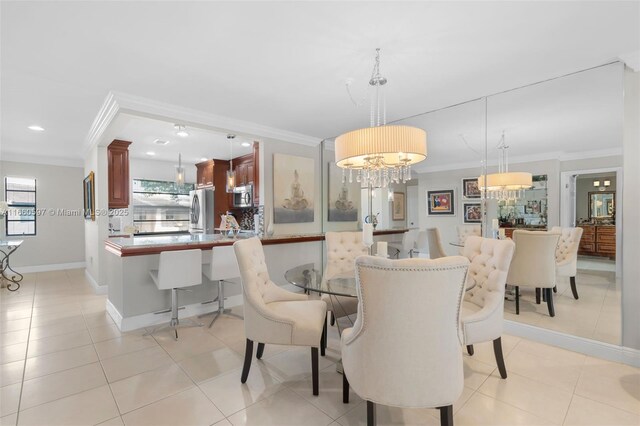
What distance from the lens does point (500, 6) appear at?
1718 millimetres

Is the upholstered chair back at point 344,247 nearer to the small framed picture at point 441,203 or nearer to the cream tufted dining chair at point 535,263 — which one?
the small framed picture at point 441,203

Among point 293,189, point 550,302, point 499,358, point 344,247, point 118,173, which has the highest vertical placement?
point 118,173

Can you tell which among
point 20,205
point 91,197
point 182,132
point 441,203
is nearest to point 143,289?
point 182,132

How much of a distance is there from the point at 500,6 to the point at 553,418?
2.42m

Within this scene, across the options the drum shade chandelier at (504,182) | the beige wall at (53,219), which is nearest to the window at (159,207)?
the beige wall at (53,219)

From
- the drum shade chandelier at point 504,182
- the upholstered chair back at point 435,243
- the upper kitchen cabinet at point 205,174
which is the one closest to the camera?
the drum shade chandelier at point 504,182

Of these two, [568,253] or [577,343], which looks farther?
[568,253]

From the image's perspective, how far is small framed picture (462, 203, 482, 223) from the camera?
127 inches

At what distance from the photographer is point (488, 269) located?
2260 mm

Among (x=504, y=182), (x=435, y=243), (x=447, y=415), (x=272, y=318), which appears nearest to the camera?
(x=447, y=415)

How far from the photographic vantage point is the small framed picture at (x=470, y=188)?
128 inches

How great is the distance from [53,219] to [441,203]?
7.56 meters

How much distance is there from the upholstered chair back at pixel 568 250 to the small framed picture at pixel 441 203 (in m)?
1.04

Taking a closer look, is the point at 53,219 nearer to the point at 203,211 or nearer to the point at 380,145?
the point at 203,211
